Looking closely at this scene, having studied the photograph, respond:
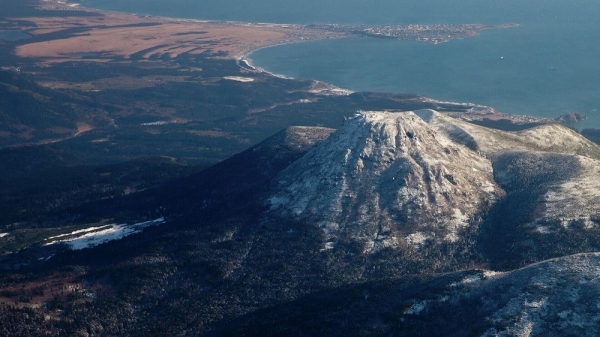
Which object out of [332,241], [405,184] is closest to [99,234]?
[332,241]

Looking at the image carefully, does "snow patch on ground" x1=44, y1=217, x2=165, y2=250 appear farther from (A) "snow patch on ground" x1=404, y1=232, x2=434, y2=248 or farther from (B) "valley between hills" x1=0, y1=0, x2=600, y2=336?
(A) "snow patch on ground" x1=404, y1=232, x2=434, y2=248

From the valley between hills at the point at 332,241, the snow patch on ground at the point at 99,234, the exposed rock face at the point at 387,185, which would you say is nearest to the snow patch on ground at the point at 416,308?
the valley between hills at the point at 332,241

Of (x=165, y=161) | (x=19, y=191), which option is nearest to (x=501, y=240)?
(x=165, y=161)

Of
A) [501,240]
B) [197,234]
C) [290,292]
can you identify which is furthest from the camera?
[197,234]

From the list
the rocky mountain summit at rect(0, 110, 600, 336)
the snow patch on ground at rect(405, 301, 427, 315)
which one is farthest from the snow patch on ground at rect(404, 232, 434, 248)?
the snow patch on ground at rect(405, 301, 427, 315)

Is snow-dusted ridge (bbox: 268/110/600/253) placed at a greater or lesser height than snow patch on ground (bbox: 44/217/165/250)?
greater

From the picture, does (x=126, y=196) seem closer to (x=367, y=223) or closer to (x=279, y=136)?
(x=279, y=136)
